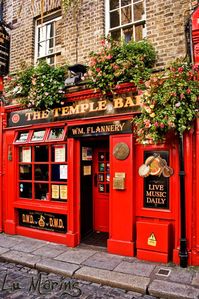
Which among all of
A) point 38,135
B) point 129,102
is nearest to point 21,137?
point 38,135

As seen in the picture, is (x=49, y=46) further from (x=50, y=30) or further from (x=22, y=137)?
(x=22, y=137)

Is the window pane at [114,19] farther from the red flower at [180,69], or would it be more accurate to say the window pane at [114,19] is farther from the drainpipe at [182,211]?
the drainpipe at [182,211]

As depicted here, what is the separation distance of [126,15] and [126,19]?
103 mm

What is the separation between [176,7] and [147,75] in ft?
5.61

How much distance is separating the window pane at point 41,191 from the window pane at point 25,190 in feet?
0.88

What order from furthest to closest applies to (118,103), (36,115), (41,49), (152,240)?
(41,49) < (36,115) < (118,103) < (152,240)

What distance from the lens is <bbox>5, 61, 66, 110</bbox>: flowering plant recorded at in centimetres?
649

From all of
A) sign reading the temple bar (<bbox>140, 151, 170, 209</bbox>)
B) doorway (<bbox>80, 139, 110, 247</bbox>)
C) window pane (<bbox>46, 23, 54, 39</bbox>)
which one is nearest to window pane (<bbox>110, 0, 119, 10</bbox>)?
window pane (<bbox>46, 23, 54, 39</bbox>)

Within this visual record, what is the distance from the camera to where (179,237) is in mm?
5219

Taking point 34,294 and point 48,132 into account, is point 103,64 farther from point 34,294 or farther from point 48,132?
point 34,294

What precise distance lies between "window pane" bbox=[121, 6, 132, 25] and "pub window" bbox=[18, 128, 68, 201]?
3100mm

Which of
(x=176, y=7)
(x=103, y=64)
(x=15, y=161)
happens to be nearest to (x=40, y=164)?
(x=15, y=161)

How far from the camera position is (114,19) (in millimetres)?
6738

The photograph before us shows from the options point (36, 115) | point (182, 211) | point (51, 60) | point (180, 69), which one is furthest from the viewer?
point (51, 60)
